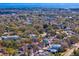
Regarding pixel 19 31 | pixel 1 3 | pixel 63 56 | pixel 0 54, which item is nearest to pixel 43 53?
pixel 63 56

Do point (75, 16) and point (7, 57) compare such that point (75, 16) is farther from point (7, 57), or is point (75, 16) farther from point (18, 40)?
point (7, 57)

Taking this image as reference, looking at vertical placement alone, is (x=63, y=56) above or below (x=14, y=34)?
below

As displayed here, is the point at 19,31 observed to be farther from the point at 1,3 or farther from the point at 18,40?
the point at 1,3

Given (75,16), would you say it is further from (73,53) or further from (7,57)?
(7,57)

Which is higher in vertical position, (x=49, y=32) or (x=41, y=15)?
(x=41, y=15)

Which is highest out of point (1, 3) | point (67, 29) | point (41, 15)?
point (1, 3)

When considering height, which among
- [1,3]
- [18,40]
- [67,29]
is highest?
[1,3]

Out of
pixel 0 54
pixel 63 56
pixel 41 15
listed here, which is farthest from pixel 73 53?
pixel 0 54

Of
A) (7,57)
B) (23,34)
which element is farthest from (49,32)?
(7,57)
